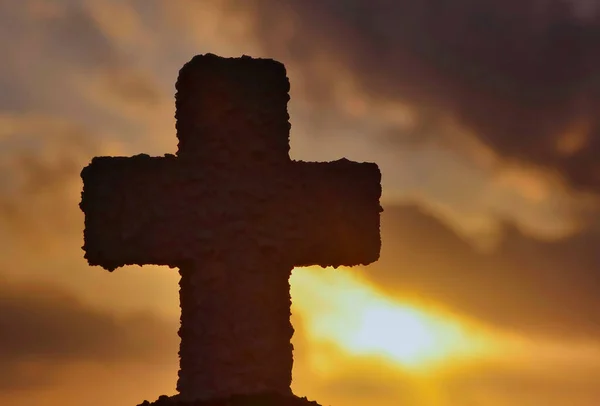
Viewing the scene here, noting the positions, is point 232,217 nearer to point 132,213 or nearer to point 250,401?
point 132,213

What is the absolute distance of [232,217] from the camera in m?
8.51

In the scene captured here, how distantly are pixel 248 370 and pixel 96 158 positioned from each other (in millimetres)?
2128

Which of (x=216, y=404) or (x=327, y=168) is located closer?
(x=216, y=404)

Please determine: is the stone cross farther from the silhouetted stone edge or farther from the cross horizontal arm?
the silhouetted stone edge

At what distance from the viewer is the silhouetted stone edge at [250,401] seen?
25.2ft

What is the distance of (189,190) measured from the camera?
336 inches

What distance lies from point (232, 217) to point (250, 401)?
60.7 inches

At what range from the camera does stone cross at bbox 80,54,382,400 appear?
328 inches

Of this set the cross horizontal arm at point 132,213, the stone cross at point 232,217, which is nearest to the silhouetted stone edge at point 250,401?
the stone cross at point 232,217

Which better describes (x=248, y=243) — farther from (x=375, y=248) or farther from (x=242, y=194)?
(x=375, y=248)

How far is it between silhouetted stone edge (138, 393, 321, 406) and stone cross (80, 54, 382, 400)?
0.32m

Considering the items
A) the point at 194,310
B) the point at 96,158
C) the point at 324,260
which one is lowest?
the point at 194,310

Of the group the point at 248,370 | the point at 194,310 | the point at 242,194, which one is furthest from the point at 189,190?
the point at 248,370

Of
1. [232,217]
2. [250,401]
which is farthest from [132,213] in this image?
[250,401]
